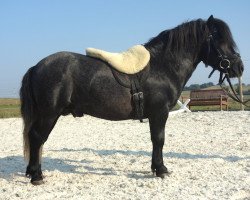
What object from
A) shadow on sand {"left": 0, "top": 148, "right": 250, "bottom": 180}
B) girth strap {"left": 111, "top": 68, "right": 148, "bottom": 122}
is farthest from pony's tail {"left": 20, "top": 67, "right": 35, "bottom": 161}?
girth strap {"left": 111, "top": 68, "right": 148, "bottom": 122}

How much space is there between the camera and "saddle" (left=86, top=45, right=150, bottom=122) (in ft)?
16.5

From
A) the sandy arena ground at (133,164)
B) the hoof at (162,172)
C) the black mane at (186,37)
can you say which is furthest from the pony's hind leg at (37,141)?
the black mane at (186,37)

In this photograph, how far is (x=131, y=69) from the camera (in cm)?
508

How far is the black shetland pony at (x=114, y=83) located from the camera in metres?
4.98

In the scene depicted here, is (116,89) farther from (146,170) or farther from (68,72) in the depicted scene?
(146,170)

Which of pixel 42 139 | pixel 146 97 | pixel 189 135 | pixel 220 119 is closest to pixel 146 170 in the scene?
pixel 146 97

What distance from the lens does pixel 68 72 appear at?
16.3 feet

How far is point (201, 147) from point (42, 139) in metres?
3.80

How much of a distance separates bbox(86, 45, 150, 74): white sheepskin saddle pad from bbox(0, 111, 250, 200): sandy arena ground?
1.53 m

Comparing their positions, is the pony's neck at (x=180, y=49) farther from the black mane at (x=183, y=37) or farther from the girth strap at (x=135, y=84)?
the girth strap at (x=135, y=84)

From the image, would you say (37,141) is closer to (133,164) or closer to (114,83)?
(114,83)

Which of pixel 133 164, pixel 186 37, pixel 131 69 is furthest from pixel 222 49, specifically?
pixel 133 164

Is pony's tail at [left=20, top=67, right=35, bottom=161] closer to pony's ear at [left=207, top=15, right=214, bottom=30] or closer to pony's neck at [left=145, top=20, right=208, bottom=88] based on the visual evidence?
pony's neck at [left=145, top=20, right=208, bottom=88]

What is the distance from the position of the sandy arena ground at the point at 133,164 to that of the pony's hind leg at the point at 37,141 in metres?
0.17
